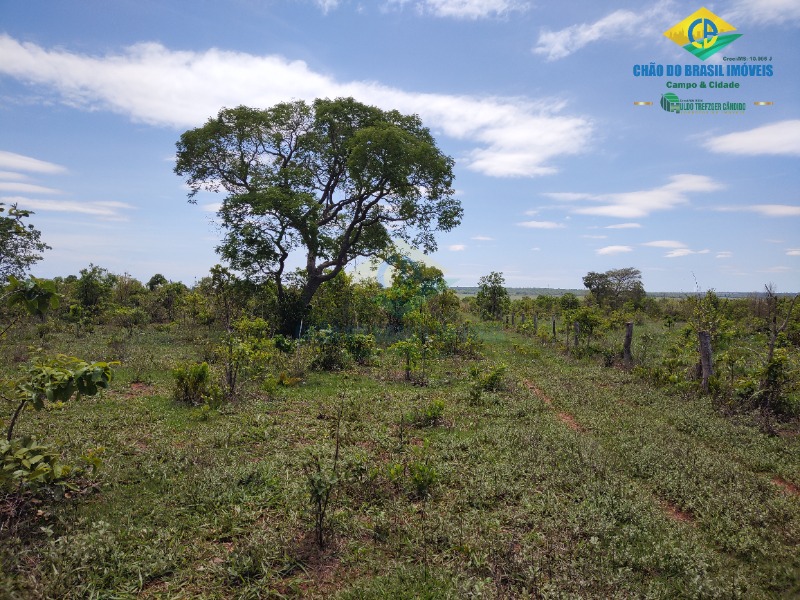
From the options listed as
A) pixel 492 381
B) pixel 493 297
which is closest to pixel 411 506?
pixel 492 381

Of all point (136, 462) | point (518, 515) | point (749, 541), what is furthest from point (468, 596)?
point (136, 462)

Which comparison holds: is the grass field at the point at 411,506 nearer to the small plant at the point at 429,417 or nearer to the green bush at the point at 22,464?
the small plant at the point at 429,417

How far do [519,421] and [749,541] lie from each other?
4576 millimetres

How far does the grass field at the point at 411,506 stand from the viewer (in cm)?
403

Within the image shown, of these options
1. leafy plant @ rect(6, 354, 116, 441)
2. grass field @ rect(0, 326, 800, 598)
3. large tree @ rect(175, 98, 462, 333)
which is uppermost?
large tree @ rect(175, 98, 462, 333)

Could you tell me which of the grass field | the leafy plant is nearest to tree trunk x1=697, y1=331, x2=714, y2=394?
the grass field

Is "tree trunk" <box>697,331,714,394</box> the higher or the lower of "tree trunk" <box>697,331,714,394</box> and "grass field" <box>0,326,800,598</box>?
the higher

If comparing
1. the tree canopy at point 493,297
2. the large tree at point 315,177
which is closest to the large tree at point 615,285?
the tree canopy at point 493,297

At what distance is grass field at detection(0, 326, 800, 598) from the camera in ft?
13.2

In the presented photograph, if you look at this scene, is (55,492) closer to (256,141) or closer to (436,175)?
(436,175)

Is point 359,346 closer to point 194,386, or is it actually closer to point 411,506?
point 194,386

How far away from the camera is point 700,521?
5.25 m

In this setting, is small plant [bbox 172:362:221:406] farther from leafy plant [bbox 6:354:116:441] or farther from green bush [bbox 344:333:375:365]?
leafy plant [bbox 6:354:116:441]

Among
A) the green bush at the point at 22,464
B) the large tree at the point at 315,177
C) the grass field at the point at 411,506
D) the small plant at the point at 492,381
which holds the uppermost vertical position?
the large tree at the point at 315,177
